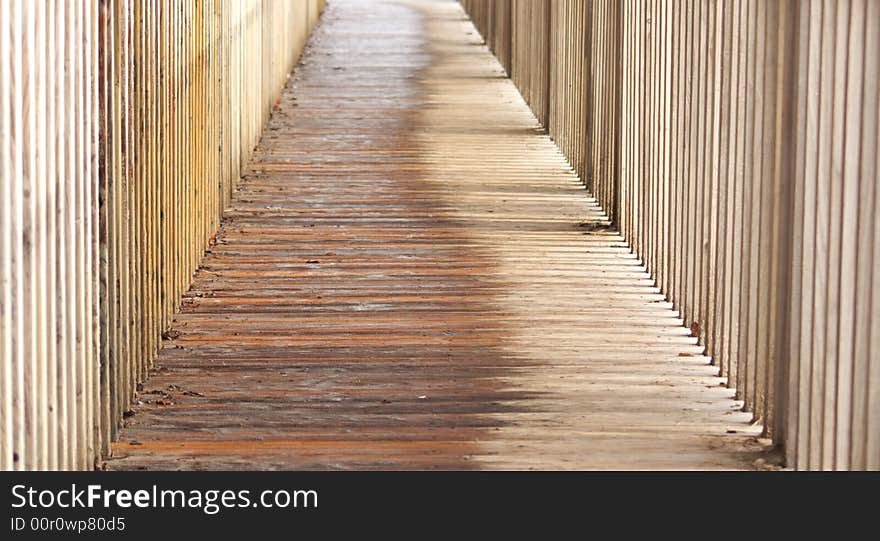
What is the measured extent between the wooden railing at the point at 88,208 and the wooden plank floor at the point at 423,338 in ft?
0.71

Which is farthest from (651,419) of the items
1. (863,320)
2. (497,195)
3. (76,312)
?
(497,195)

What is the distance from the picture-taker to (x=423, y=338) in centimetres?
439

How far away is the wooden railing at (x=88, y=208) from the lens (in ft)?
8.77

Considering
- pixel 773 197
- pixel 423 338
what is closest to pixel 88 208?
pixel 423 338

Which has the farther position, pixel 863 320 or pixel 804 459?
pixel 804 459

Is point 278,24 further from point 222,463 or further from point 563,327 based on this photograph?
point 222,463

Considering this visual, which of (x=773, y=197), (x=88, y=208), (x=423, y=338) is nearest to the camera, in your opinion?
(x=88, y=208)

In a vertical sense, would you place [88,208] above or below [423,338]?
above

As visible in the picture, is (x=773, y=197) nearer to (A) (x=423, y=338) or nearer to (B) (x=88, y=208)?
(A) (x=423, y=338)

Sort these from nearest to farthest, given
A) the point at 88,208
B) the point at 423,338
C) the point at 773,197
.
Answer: the point at 88,208
the point at 773,197
the point at 423,338

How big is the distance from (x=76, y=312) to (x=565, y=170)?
4.59m

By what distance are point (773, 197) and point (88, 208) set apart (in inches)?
61.6

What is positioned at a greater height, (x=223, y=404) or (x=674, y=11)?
(x=674, y=11)

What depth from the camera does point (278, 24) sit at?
9.38 metres
